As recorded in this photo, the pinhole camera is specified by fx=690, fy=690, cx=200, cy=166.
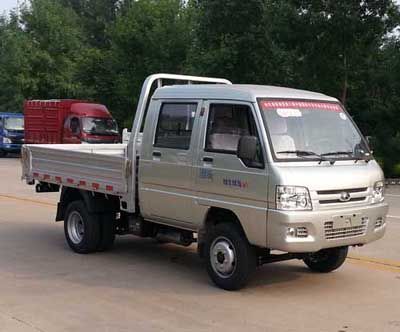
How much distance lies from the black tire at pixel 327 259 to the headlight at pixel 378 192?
85 centimetres

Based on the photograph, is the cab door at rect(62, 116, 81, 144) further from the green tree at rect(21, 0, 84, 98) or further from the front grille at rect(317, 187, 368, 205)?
the front grille at rect(317, 187, 368, 205)

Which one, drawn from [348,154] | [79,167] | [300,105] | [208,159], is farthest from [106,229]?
[348,154]

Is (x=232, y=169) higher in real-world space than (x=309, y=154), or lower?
lower

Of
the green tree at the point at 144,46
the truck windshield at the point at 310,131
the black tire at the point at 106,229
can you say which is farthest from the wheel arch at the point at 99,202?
the green tree at the point at 144,46

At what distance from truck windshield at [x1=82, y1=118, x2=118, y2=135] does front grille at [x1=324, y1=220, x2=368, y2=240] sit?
23.5 m

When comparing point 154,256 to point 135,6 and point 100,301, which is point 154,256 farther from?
point 135,6

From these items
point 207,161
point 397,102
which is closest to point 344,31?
point 397,102

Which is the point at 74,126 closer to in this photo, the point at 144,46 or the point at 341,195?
the point at 144,46

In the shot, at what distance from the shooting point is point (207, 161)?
24.7ft

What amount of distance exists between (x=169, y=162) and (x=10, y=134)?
95.3ft

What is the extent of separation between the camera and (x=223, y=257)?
7.39 m

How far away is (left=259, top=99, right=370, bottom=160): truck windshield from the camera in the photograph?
23.5 ft

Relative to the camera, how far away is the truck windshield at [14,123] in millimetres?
35656

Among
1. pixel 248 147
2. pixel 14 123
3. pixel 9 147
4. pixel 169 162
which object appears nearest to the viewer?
pixel 248 147
